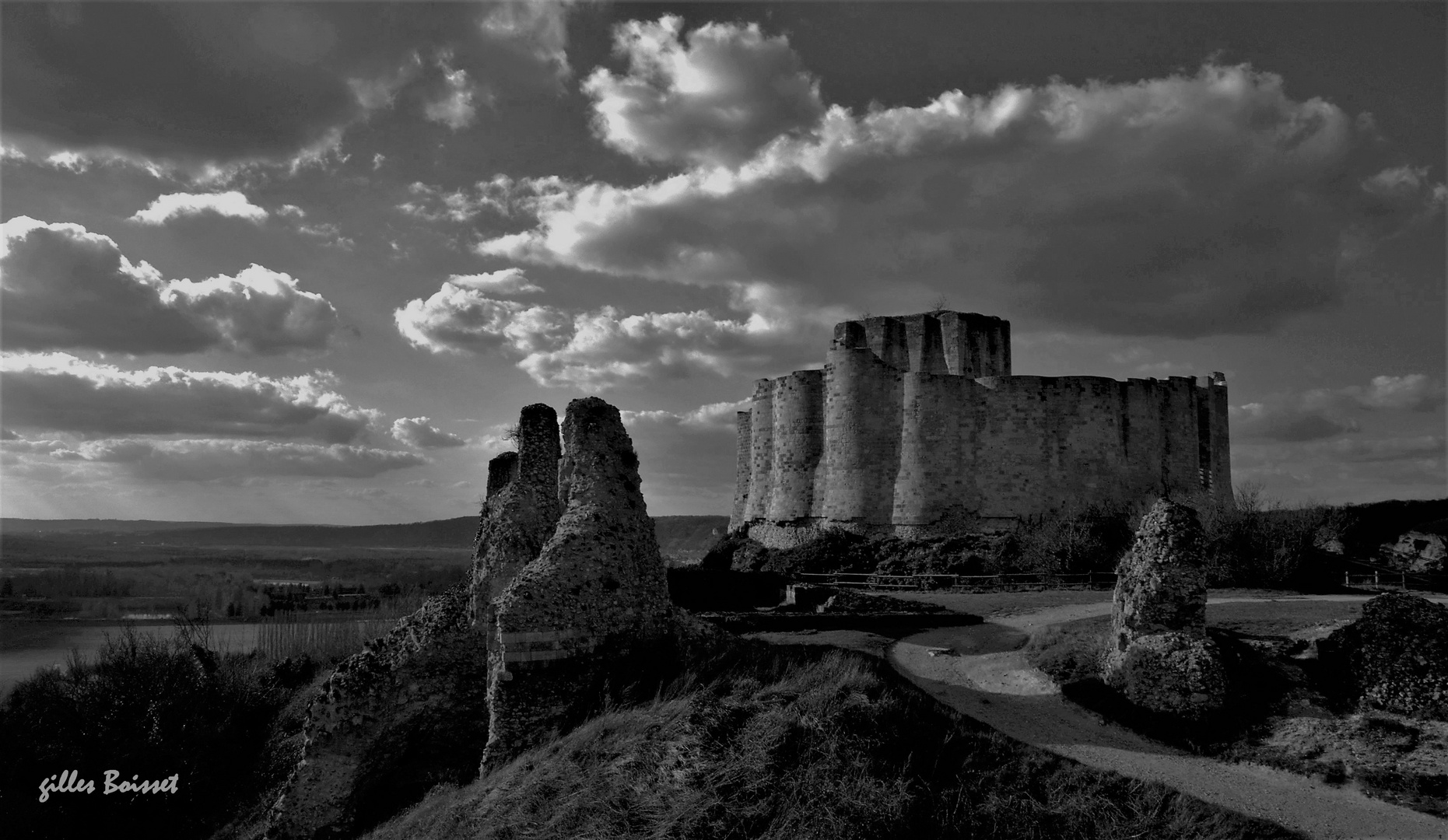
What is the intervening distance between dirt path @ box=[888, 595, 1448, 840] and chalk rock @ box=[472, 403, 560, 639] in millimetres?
6397

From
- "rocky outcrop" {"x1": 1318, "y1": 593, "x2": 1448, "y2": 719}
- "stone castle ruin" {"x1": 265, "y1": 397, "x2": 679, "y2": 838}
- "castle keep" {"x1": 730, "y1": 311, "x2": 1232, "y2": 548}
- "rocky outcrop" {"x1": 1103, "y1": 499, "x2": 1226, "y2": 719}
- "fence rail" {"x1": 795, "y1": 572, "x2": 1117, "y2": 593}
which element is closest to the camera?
"stone castle ruin" {"x1": 265, "y1": 397, "x2": 679, "y2": 838}

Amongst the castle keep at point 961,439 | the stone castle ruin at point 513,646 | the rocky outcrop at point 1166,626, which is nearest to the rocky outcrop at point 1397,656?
the rocky outcrop at point 1166,626

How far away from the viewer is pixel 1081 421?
4091 cm

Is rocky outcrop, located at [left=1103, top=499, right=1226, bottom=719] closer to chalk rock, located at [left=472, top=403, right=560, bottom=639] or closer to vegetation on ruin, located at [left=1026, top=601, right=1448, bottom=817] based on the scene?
vegetation on ruin, located at [left=1026, top=601, right=1448, bottom=817]

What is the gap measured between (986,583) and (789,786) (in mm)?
24983

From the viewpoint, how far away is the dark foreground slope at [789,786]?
8.37 meters

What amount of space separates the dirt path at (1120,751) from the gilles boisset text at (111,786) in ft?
45.5

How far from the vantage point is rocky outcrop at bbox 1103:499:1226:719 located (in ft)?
40.9

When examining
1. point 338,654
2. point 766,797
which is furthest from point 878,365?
point 766,797

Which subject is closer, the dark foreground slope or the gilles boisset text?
the dark foreground slope

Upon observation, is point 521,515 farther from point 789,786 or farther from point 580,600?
point 789,786

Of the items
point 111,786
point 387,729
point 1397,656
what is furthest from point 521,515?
point 1397,656

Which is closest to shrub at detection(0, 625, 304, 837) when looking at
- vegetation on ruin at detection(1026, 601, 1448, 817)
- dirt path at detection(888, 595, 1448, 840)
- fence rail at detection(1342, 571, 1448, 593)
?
dirt path at detection(888, 595, 1448, 840)

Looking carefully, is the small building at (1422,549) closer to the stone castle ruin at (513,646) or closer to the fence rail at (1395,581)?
the fence rail at (1395,581)
